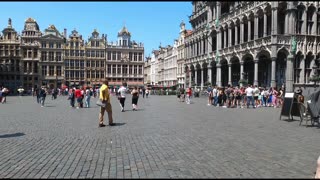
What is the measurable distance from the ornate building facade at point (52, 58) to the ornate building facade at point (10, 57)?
20.6 feet

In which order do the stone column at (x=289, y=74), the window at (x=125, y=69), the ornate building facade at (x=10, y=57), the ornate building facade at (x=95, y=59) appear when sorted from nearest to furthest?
the stone column at (x=289, y=74) < the ornate building facade at (x=10, y=57) < the ornate building facade at (x=95, y=59) < the window at (x=125, y=69)

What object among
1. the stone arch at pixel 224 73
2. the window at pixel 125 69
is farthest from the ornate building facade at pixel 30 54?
the stone arch at pixel 224 73

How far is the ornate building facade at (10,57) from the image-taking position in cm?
8756

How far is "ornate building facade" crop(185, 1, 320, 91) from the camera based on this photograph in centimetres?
3878

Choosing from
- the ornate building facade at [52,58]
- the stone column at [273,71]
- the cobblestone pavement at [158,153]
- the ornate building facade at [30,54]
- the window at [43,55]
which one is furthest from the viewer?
the window at [43,55]

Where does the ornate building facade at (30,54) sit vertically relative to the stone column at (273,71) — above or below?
above

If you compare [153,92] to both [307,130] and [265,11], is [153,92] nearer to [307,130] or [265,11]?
[265,11]

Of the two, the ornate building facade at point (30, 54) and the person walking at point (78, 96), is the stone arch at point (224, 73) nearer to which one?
the person walking at point (78, 96)

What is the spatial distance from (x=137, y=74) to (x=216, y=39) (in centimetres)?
5122

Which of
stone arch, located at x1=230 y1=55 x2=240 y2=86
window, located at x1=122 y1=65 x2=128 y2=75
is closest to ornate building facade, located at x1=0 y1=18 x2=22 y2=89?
window, located at x1=122 y1=65 x2=128 y2=75

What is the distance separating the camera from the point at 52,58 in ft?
313

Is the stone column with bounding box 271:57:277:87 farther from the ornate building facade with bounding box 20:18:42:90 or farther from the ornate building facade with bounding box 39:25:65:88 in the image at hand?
the ornate building facade with bounding box 20:18:42:90

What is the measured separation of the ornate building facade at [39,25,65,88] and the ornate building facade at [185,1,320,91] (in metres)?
54.5

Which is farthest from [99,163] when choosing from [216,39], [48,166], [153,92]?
[153,92]
